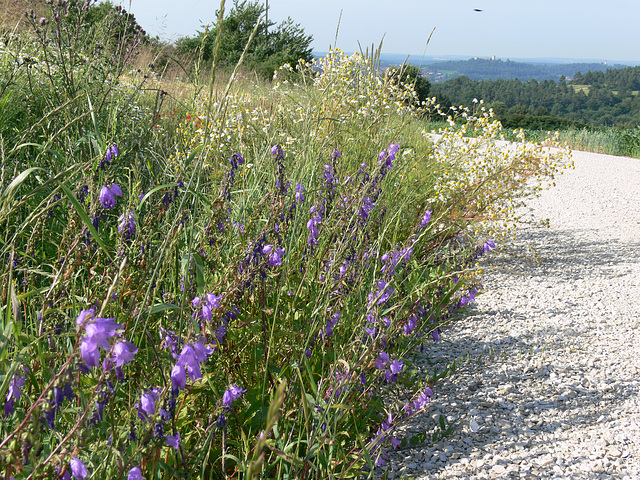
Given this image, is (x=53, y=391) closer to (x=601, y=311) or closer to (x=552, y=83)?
(x=601, y=311)

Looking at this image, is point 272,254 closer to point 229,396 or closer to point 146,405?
point 229,396

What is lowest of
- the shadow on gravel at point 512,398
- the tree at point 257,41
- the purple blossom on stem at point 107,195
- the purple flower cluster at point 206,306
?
the shadow on gravel at point 512,398

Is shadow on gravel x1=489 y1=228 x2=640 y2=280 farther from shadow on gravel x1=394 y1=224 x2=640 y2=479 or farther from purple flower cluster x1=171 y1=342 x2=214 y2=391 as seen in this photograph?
purple flower cluster x1=171 y1=342 x2=214 y2=391

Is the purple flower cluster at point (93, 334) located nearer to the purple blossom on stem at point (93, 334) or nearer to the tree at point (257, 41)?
the purple blossom on stem at point (93, 334)

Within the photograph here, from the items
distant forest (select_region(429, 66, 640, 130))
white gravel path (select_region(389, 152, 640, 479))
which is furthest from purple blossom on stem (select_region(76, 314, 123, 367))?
distant forest (select_region(429, 66, 640, 130))

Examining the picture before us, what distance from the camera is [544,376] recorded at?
2.66 metres

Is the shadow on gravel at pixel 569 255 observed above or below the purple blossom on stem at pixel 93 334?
below

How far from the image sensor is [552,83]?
7162 cm

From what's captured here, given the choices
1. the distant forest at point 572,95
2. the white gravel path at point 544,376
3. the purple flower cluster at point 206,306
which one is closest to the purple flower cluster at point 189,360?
the purple flower cluster at point 206,306

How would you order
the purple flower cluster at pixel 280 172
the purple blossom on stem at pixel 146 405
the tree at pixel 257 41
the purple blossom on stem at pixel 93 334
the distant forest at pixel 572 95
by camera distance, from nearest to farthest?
1. the purple blossom on stem at pixel 93 334
2. the purple blossom on stem at pixel 146 405
3. the purple flower cluster at pixel 280 172
4. the tree at pixel 257 41
5. the distant forest at pixel 572 95

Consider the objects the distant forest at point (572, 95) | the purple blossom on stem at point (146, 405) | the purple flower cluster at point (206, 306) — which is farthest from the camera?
the distant forest at point (572, 95)

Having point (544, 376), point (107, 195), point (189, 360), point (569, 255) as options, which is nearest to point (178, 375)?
point (189, 360)

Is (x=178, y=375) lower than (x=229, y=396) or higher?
higher

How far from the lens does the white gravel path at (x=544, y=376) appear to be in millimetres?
1980
